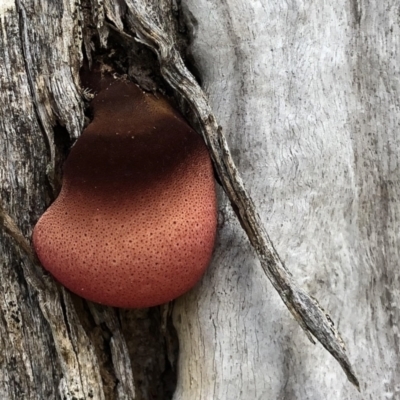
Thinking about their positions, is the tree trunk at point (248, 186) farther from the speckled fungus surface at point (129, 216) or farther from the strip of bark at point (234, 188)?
the speckled fungus surface at point (129, 216)

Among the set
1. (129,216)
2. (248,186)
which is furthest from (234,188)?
(129,216)

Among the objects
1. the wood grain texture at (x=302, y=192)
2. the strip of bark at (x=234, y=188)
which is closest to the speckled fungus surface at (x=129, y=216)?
the strip of bark at (x=234, y=188)

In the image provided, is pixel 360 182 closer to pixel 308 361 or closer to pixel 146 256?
pixel 308 361

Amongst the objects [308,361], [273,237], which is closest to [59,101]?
[273,237]

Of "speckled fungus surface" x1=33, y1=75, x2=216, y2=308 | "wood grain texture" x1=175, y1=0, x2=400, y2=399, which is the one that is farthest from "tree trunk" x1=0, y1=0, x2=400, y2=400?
"speckled fungus surface" x1=33, y1=75, x2=216, y2=308

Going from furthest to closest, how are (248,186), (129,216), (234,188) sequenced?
(248,186) < (234,188) < (129,216)

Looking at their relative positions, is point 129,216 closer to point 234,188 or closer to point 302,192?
point 234,188
